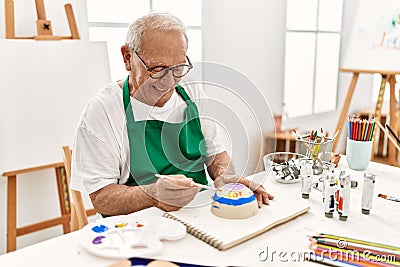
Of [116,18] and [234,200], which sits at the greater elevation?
[116,18]

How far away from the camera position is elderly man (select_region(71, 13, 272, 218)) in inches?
47.3

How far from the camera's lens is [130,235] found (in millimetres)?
970

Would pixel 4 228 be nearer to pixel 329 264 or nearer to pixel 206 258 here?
pixel 206 258

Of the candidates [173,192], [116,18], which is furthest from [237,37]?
[173,192]

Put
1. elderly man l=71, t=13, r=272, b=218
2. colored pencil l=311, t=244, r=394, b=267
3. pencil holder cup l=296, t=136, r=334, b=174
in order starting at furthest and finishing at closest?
pencil holder cup l=296, t=136, r=334, b=174, elderly man l=71, t=13, r=272, b=218, colored pencil l=311, t=244, r=394, b=267

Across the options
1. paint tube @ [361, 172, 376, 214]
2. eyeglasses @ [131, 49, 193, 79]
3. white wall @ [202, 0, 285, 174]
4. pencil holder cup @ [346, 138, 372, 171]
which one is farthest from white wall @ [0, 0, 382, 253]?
paint tube @ [361, 172, 376, 214]

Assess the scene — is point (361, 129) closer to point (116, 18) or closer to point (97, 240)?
point (97, 240)

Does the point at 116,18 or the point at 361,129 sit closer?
the point at 361,129

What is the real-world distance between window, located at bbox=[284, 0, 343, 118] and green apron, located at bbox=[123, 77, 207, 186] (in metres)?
2.33

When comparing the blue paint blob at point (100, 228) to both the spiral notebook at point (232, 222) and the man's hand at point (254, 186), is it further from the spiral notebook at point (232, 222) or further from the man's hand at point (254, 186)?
the man's hand at point (254, 186)

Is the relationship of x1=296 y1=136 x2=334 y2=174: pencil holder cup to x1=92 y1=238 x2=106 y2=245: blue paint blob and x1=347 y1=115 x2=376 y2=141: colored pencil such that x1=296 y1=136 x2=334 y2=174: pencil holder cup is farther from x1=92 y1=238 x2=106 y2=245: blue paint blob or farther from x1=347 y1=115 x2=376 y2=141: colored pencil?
x1=92 y1=238 x2=106 y2=245: blue paint blob

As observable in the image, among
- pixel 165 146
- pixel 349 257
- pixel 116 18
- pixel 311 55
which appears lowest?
pixel 349 257

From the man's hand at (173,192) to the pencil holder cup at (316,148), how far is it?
1.75 ft

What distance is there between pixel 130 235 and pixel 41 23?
141cm
